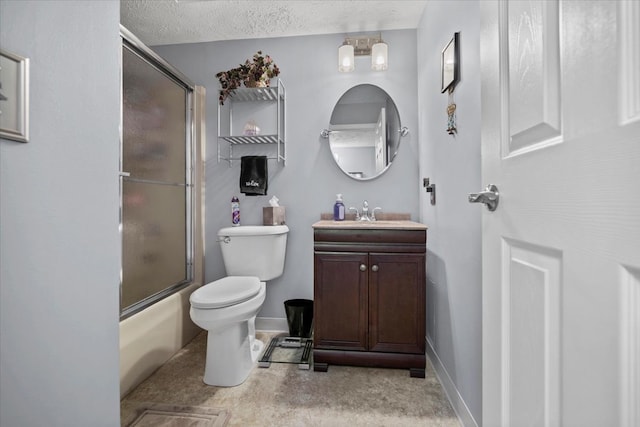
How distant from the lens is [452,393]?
1372mm

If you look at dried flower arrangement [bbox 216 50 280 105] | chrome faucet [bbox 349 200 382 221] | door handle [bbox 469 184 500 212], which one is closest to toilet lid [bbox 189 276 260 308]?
chrome faucet [bbox 349 200 382 221]

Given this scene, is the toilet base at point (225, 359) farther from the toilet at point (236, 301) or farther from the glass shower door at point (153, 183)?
the glass shower door at point (153, 183)

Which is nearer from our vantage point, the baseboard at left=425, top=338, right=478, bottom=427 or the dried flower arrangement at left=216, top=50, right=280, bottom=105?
the baseboard at left=425, top=338, right=478, bottom=427

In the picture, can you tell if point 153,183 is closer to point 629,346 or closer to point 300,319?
point 300,319

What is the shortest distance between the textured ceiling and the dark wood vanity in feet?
4.89

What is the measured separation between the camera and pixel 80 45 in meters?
0.85

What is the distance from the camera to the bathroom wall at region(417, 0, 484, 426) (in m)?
1.14

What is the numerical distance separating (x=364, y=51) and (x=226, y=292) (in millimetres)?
1989

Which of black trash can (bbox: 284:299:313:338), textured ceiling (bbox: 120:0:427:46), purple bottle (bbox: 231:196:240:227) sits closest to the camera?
textured ceiling (bbox: 120:0:427:46)

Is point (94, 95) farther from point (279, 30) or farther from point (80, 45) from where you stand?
point (279, 30)

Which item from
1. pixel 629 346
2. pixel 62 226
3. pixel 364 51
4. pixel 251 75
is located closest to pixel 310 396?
pixel 62 226

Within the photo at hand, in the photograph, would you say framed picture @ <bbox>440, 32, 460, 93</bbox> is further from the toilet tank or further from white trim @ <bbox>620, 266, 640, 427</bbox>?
the toilet tank

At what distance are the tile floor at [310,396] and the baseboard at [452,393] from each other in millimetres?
31

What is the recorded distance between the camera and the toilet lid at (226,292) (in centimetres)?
146
